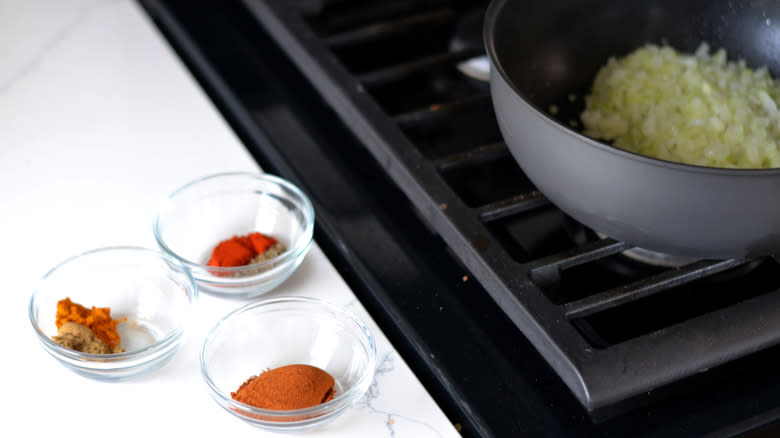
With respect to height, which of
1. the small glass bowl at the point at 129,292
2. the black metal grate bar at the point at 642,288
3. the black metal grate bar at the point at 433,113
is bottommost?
the black metal grate bar at the point at 642,288

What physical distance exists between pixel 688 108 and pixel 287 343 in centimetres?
45

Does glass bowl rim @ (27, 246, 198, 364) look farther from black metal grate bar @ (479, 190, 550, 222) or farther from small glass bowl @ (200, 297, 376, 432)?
black metal grate bar @ (479, 190, 550, 222)

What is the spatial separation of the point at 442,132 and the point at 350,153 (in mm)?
113

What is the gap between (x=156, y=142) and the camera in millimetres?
958

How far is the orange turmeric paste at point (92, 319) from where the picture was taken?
2.36 feet

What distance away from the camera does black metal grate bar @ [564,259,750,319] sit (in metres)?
0.67

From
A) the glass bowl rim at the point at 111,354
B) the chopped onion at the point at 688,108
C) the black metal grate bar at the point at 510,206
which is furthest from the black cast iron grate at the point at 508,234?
the glass bowl rim at the point at 111,354

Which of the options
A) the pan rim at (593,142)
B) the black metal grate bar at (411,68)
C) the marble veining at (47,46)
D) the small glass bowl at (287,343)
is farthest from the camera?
the marble veining at (47,46)

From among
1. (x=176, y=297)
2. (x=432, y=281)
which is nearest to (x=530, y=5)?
(x=432, y=281)

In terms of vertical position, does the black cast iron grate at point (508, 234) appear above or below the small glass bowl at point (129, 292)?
below

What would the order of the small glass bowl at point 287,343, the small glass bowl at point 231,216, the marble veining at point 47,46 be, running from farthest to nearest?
the marble veining at point 47,46 → the small glass bowl at point 231,216 → the small glass bowl at point 287,343

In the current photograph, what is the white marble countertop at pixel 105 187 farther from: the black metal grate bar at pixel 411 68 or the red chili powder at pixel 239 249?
the black metal grate bar at pixel 411 68

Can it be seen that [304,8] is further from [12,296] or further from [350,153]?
[12,296]

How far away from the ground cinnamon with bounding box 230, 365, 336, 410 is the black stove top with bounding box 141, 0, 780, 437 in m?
0.09
